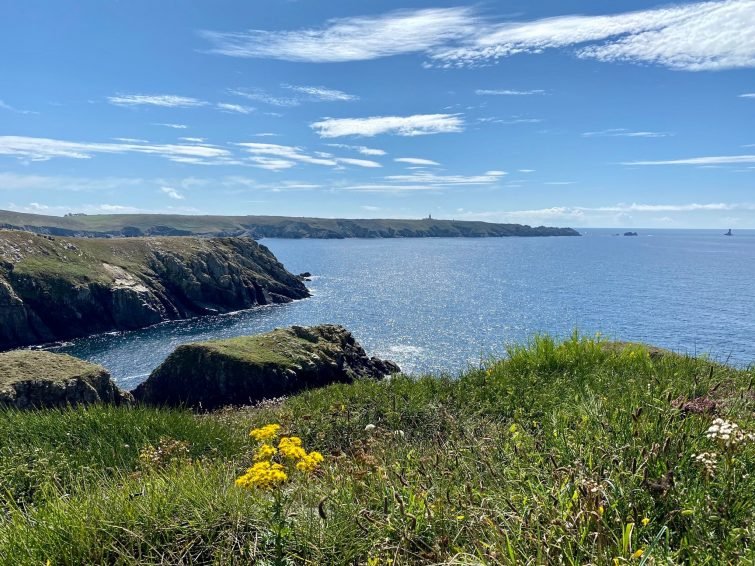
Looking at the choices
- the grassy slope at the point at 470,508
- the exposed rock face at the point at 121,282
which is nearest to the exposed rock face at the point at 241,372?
the grassy slope at the point at 470,508

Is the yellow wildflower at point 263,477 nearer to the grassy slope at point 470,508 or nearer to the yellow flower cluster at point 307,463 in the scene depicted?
the grassy slope at point 470,508

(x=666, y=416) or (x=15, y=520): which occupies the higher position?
(x=666, y=416)

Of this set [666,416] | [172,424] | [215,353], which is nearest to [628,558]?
[666,416]

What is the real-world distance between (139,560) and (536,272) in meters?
147

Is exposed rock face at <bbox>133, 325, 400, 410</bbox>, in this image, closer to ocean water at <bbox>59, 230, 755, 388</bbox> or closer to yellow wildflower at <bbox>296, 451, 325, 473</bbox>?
ocean water at <bbox>59, 230, 755, 388</bbox>

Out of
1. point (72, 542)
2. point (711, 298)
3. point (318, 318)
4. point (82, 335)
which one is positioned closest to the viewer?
point (72, 542)

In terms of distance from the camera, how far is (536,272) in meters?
143

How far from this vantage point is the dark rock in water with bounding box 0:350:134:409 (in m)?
21.4

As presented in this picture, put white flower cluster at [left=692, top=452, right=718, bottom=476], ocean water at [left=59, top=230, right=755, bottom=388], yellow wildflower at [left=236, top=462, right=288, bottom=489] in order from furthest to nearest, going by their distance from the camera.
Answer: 1. ocean water at [left=59, top=230, right=755, bottom=388]
2. yellow wildflower at [left=236, top=462, right=288, bottom=489]
3. white flower cluster at [left=692, top=452, right=718, bottom=476]

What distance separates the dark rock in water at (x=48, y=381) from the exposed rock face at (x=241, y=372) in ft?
28.5

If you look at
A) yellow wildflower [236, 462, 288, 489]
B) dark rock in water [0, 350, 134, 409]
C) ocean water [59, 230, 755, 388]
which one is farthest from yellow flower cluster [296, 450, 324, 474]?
ocean water [59, 230, 755, 388]

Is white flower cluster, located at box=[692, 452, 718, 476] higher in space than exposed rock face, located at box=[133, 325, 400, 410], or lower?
higher

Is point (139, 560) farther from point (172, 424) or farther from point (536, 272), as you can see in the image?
point (536, 272)

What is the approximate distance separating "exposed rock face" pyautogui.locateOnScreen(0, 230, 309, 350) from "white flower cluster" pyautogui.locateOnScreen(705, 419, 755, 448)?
76.4m
